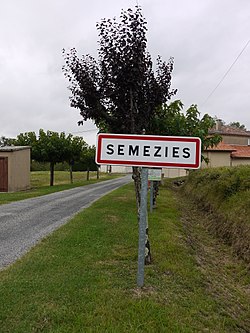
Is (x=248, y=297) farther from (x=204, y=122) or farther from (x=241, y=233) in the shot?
(x=204, y=122)

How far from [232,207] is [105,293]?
6.80 metres

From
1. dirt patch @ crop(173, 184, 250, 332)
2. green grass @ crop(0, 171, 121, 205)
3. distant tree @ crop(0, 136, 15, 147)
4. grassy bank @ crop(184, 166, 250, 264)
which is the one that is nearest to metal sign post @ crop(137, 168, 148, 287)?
dirt patch @ crop(173, 184, 250, 332)

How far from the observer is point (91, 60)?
6395mm

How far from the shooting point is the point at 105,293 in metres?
4.10

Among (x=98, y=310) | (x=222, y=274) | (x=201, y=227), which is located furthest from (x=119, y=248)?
(x=201, y=227)

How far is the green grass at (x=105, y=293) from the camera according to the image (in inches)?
135

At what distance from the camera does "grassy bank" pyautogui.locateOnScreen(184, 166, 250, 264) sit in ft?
25.7

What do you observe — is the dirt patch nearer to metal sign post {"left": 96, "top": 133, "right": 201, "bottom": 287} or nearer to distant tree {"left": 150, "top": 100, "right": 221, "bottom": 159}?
metal sign post {"left": 96, "top": 133, "right": 201, "bottom": 287}

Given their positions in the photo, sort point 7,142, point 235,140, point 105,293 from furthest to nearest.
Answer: point 7,142
point 235,140
point 105,293

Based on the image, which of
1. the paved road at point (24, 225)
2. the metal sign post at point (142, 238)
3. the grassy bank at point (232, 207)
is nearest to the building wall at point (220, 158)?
the grassy bank at point (232, 207)

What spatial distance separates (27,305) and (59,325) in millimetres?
616

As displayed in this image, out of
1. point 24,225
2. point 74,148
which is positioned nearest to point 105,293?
point 24,225

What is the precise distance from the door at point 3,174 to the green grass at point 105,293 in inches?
706

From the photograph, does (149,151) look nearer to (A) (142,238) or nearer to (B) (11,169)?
(A) (142,238)
